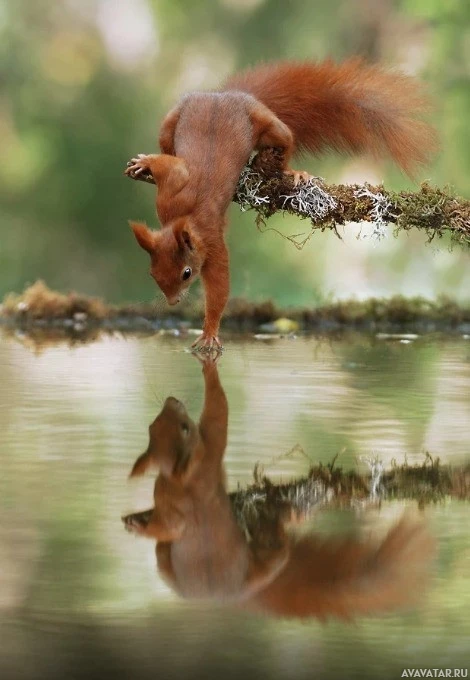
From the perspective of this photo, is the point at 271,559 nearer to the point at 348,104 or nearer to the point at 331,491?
the point at 331,491

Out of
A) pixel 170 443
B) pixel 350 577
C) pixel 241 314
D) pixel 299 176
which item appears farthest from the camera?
pixel 241 314

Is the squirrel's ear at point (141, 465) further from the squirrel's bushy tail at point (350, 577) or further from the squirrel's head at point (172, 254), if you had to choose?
the squirrel's head at point (172, 254)

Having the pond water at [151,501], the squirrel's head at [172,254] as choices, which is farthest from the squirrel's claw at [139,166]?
the pond water at [151,501]

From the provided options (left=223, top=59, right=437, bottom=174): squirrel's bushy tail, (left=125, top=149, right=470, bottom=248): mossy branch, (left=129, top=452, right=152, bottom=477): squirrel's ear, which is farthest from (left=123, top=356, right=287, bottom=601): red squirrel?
(left=223, top=59, right=437, bottom=174): squirrel's bushy tail

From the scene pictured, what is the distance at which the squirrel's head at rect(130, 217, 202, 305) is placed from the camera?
3.96 m

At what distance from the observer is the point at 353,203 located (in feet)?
14.5

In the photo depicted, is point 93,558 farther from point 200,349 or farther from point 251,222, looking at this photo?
point 251,222

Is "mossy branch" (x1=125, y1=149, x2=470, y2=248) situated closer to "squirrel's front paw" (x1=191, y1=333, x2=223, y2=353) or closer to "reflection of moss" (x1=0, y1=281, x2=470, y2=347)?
"squirrel's front paw" (x1=191, y1=333, x2=223, y2=353)

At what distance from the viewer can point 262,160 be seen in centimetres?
450

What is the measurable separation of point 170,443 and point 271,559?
1.04 m

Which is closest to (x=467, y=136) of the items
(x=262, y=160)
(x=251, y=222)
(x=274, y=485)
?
(x=251, y=222)

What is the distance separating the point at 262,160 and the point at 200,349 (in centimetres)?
78

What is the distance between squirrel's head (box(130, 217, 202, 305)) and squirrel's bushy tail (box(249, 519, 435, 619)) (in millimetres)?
2133

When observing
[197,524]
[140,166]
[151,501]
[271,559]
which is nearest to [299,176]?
[140,166]
